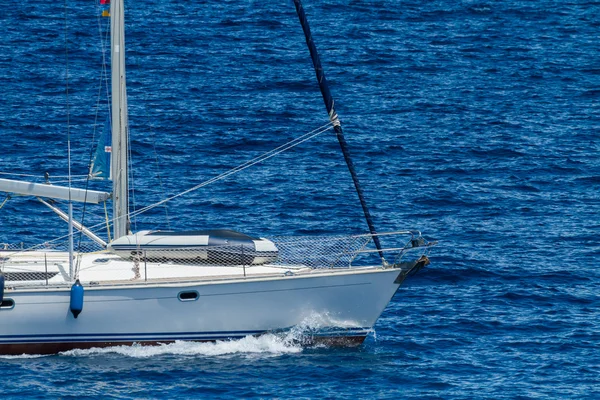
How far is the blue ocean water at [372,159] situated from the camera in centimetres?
3588

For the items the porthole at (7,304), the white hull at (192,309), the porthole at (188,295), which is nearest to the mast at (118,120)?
the white hull at (192,309)

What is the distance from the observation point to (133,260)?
125ft

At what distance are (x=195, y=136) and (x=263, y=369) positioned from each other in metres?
23.4

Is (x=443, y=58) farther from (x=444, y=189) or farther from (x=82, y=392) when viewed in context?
(x=82, y=392)

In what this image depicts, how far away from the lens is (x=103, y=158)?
126ft

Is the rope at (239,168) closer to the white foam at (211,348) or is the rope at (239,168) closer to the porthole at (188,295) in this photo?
the porthole at (188,295)

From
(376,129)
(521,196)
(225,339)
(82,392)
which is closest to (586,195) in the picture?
(521,196)

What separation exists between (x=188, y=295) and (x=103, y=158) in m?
5.09

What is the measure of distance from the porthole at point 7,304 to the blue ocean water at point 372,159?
1526mm

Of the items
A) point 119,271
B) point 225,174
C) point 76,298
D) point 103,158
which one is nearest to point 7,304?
point 76,298

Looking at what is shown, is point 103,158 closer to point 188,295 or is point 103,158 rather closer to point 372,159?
point 188,295

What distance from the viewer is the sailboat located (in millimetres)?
36031

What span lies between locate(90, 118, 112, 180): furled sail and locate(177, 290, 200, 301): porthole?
4558 mm

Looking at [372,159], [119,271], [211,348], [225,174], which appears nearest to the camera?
[211,348]
